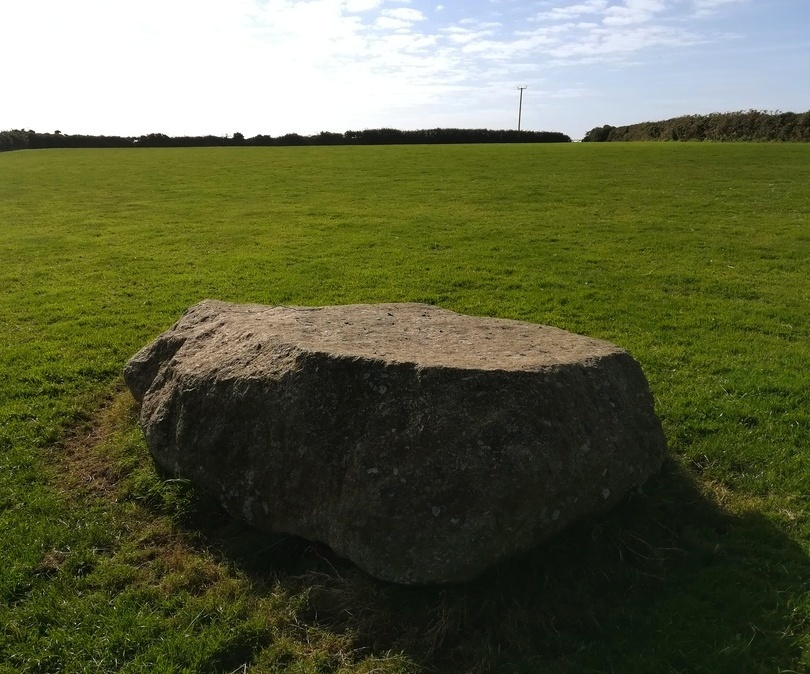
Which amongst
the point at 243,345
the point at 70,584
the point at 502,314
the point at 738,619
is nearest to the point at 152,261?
the point at 502,314

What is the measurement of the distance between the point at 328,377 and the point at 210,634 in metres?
1.88

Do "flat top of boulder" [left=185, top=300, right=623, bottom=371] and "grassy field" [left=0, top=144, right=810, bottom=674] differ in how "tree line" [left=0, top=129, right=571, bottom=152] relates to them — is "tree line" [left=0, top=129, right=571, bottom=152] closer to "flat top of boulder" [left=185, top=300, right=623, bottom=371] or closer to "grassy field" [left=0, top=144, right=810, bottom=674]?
"grassy field" [left=0, top=144, right=810, bottom=674]

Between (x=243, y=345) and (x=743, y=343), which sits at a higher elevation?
(x=243, y=345)

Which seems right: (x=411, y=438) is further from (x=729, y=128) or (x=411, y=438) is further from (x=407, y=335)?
(x=729, y=128)

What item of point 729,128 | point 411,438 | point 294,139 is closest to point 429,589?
point 411,438

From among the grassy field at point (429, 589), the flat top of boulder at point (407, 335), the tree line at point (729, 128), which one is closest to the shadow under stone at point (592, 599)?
the grassy field at point (429, 589)

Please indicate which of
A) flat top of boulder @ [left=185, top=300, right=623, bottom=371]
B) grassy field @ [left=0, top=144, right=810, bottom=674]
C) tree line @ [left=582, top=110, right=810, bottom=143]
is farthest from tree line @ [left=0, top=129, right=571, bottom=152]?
flat top of boulder @ [left=185, top=300, right=623, bottom=371]

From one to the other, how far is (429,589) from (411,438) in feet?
3.36

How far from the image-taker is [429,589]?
14.7 ft

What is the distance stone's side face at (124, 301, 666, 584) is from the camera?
173 inches

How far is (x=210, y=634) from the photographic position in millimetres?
4289

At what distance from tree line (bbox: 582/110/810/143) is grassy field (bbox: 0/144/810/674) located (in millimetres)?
32664

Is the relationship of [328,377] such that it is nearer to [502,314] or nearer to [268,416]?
[268,416]

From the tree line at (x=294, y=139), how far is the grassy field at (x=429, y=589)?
4966 centimetres
